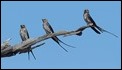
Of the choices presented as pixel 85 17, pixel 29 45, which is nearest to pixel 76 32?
pixel 29 45

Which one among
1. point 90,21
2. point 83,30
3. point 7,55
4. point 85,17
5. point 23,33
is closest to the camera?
point 7,55

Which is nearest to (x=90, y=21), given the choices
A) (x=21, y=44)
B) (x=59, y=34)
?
(x=59, y=34)

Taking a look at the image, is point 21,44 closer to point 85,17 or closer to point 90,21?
point 90,21

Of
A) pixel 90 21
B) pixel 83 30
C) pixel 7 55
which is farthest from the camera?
pixel 90 21

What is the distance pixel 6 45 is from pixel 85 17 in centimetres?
263

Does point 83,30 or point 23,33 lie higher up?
point 83,30

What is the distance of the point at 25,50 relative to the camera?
320 inches

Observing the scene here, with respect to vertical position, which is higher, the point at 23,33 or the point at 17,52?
the point at 17,52

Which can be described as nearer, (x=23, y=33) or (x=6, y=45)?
(x=6, y=45)

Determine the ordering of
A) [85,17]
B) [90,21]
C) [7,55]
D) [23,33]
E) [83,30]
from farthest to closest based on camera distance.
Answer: [23,33] < [85,17] < [90,21] < [83,30] < [7,55]

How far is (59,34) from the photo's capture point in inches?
332

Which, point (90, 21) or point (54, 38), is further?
point (90, 21)

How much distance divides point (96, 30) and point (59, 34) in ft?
2.67

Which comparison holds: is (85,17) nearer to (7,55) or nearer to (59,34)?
(59,34)
